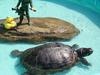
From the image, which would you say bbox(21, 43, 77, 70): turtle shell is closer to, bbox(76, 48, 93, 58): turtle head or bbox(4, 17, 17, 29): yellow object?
bbox(76, 48, 93, 58): turtle head

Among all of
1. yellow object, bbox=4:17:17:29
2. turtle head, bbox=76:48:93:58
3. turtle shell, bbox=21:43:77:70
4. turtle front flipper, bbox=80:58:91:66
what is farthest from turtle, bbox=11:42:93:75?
yellow object, bbox=4:17:17:29

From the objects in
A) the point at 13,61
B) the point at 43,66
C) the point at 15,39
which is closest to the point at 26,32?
the point at 15,39

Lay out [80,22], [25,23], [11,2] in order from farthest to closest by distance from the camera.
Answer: [11,2]
[80,22]
[25,23]

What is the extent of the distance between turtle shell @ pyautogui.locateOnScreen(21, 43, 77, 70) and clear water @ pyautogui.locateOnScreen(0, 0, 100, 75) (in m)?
0.39

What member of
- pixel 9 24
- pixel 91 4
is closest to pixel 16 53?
pixel 9 24

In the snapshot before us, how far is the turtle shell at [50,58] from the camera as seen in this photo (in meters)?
7.32

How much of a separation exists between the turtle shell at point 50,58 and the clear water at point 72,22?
0.39 meters

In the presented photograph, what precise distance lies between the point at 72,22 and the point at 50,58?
3.21 m

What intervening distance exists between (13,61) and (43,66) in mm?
1170

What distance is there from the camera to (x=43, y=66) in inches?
288

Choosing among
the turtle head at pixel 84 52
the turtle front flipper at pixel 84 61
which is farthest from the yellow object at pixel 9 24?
the turtle front flipper at pixel 84 61

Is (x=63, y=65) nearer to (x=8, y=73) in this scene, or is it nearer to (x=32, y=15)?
(x=8, y=73)

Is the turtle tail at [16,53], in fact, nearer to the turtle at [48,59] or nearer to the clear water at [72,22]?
the clear water at [72,22]

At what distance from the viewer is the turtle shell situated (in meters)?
7.32
